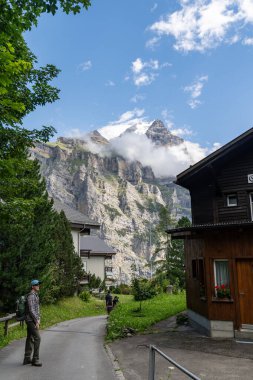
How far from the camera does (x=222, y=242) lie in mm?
14875

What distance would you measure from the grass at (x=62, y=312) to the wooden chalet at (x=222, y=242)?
7493mm

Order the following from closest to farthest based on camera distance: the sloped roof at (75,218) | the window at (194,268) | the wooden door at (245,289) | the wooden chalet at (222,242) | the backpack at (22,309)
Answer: the backpack at (22,309)
the wooden door at (245,289)
the wooden chalet at (222,242)
the window at (194,268)
the sloped roof at (75,218)

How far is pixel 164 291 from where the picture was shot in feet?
123

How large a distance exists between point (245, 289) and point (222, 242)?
6.31ft

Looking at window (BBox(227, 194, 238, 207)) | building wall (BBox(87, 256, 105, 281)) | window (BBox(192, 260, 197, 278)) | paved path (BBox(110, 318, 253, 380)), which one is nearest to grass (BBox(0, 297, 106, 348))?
paved path (BBox(110, 318, 253, 380))

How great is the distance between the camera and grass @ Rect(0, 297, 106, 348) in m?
15.3

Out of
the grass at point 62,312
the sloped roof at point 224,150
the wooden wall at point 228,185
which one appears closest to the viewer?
the grass at point 62,312

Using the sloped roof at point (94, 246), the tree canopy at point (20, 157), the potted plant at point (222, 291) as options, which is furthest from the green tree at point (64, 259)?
the sloped roof at point (94, 246)

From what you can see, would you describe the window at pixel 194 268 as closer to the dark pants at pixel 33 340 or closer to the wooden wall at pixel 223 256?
the wooden wall at pixel 223 256

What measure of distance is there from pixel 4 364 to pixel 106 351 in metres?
3.43

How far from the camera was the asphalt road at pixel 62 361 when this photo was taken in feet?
28.6

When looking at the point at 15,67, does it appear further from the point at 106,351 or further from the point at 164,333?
the point at 164,333

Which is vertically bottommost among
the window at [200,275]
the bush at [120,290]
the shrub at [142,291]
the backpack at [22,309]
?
the bush at [120,290]

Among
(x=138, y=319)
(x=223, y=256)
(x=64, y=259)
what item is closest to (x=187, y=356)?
(x=223, y=256)
